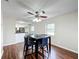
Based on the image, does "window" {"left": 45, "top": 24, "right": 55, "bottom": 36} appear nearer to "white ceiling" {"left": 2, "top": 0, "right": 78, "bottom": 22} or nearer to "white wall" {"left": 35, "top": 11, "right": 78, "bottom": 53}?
"white wall" {"left": 35, "top": 11, "right": 78, "bottom": 53}

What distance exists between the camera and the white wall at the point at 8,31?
16.4 ft

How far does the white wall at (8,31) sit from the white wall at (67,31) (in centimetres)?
342

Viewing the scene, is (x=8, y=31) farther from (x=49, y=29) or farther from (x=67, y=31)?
(x=67, y=31)

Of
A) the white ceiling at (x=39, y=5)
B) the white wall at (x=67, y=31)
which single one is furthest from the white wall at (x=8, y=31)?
the white wall at (x=67, y=31)

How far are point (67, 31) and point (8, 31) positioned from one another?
4.31 meters

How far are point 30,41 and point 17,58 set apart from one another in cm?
94

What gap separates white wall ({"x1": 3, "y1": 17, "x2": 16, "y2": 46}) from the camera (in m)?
5.01

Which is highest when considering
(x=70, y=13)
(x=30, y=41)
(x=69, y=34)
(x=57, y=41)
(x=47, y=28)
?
(x=70, y=13)

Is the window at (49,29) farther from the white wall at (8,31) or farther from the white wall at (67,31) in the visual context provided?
the white wall at (8,31)

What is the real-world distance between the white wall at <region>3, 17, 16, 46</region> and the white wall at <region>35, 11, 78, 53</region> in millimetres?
3423

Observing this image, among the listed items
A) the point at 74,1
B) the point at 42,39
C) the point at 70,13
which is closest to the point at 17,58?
the point at 42,39

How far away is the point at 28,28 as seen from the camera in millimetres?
9750

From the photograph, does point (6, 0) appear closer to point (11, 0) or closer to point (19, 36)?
point (11, 0)

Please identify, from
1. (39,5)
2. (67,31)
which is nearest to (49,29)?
(67,31)
